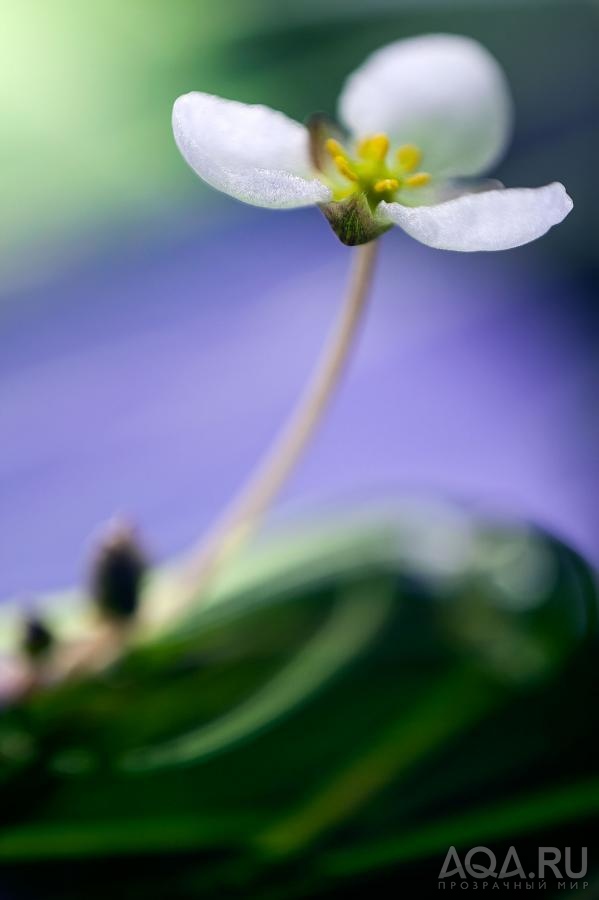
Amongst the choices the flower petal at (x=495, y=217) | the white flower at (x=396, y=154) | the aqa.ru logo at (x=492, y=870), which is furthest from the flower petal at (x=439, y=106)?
the aqa.ru logo at (x=492, y=870)

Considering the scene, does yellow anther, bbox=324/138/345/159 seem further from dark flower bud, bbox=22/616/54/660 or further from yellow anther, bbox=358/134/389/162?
dark flower bud, bbox=22/616/54/660

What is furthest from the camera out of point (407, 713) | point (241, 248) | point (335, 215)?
point (241, 248)

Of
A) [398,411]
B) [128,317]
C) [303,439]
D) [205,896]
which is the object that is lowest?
[205,896]

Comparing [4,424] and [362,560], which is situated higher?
[4,424]

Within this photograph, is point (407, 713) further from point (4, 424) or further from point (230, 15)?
point (230, 15)

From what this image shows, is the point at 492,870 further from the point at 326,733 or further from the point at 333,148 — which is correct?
the point at 333,148

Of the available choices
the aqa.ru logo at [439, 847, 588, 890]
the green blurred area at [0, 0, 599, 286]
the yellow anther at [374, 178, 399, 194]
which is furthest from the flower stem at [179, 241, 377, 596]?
the green blurred area at [0, 0, 599, 286]

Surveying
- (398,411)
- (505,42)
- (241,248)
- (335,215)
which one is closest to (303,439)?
(335,215)
